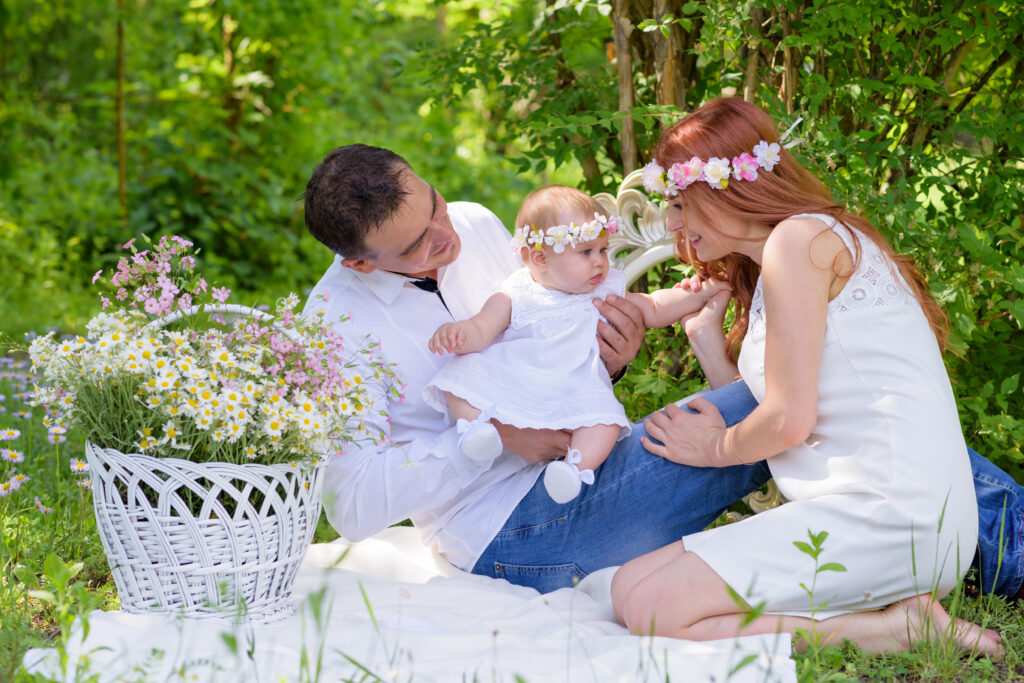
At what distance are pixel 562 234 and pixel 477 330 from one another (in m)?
0.35

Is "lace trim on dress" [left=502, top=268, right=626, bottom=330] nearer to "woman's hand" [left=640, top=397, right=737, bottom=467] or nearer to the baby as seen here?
the baby

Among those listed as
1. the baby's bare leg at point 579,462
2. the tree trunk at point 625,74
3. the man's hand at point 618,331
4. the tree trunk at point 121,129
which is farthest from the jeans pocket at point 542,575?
the tree trunk at point 121,129

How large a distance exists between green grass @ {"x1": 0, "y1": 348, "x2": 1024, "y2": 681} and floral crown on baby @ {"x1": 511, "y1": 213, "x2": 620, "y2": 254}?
3.91ft

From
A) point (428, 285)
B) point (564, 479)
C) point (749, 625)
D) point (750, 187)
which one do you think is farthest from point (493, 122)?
point (749, 625)

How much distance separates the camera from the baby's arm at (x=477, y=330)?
2598 millimetres

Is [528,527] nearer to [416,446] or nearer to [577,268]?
[416,446]

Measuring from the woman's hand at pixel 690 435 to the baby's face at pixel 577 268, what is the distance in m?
0.43

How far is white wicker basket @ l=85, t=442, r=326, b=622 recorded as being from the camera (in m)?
2.04

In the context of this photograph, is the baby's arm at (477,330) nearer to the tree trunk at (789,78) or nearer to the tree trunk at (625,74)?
the tree trunk at (625,74)

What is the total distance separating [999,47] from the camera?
2.85m

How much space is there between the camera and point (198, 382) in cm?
203

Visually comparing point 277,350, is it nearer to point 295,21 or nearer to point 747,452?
point 747,452

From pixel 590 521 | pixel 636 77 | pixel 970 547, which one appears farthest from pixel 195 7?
pixel 970 547

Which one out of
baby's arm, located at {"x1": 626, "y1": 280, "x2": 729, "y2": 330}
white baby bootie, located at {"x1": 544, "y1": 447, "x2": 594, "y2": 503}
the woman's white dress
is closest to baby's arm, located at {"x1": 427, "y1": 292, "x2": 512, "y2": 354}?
baby's arm, located at {"x1": 626, "y1": 280, "x2": 729, "y2": 330}
